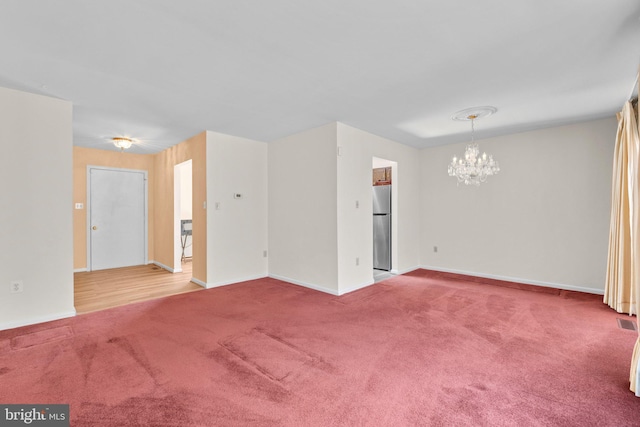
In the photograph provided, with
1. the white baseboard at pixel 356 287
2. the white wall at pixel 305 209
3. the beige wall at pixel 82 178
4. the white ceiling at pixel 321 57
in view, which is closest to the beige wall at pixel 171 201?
the beige wall at pixel 82 178

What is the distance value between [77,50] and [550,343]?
491cm

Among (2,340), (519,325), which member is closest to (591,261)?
(519,325)

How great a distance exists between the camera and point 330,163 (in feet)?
14.5

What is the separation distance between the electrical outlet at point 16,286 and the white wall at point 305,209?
3.34 m

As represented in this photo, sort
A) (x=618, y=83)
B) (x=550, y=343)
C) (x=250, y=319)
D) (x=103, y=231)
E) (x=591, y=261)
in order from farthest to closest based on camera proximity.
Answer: (x=103, y=231) → (x=591, y=261) → (x=250, y=319) → (x=618, y=83) → (x=550, y=343)

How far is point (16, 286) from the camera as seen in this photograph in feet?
10.4

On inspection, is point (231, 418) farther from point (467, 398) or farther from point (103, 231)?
point (103, 231)

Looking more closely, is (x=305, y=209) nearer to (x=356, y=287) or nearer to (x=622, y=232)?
(x=356, y=287)

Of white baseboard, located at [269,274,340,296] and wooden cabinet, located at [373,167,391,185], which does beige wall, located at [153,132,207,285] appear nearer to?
white baseboard, located at [269,274,340,296]

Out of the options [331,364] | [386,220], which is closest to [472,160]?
[386,220]

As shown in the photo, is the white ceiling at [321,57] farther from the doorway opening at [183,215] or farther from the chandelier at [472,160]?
the doorway opening at [183,215]

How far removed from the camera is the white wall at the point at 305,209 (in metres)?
4.45

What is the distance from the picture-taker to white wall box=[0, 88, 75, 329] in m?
3.13

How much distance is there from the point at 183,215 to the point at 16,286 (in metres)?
4.91
